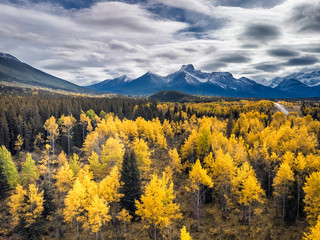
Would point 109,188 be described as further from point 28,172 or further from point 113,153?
point 28,172

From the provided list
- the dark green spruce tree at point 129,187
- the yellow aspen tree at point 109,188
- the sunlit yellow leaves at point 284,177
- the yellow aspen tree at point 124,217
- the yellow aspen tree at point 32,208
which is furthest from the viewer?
the dark green spruce tree at point 129,187

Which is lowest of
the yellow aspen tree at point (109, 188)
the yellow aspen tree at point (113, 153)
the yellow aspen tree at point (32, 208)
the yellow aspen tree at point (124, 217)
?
the yellow aspen tree at point (124, 217)

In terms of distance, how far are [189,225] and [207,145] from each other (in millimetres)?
23144

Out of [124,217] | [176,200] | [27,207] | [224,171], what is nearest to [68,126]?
[27,207]

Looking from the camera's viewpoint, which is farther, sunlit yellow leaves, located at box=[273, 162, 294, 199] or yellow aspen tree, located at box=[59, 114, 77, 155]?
yellow aspen tree, located at box=[59, 114, 77, 155]

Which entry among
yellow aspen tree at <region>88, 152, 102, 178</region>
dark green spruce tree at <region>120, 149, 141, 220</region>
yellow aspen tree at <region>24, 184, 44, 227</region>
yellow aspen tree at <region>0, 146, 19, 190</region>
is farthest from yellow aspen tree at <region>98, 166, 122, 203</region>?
yellow aspen tree at <region>0, 146, 19, 190</region>

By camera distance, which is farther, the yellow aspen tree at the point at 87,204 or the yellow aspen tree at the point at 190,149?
the yellow aspen tree at the point at 190,149

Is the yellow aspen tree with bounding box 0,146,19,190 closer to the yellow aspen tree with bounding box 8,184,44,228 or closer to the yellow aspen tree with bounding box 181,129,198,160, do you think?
the yellow aspen tree with bounding box 8,184,44,228

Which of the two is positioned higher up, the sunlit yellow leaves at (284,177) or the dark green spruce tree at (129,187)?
the sunlit yellow leaves at (284,177)

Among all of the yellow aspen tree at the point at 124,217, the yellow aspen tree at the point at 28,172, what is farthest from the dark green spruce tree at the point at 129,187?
the yellow aspen tree at the point at 28,172

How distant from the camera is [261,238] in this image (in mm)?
32094

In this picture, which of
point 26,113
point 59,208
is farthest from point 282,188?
point 26,113

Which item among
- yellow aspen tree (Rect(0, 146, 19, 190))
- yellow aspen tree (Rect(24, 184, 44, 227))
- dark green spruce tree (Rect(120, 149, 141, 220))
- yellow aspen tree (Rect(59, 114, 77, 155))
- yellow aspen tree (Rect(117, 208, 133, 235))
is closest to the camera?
yellow aspen tree (Rect(24, 184, 44, 227))

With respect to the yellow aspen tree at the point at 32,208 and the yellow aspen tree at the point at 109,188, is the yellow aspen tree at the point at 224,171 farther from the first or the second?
the yellow aspen tree at the point at 32,208
